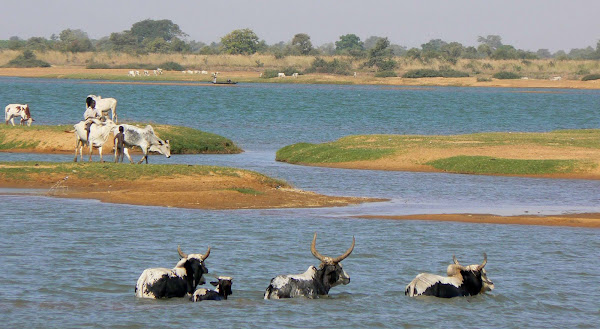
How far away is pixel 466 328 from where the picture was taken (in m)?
12.1

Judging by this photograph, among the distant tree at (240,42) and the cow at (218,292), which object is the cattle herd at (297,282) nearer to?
the cow at (218,292)

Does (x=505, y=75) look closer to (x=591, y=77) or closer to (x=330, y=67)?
(x=591, y=77)

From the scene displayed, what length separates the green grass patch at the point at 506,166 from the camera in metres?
29.6

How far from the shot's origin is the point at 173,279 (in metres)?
12.4

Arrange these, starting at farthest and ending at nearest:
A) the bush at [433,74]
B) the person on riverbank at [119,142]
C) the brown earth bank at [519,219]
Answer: the bush at [433,74] → the person on riverbank at [119,142] → the brown earth bank at [519,219]

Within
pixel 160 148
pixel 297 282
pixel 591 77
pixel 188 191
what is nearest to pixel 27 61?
pixel 591 77

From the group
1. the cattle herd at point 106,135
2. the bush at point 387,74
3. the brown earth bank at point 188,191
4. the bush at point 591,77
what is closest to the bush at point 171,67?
the bush at point 387,74

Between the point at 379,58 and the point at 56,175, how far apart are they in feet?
379

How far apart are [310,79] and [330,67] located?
25.4 feet

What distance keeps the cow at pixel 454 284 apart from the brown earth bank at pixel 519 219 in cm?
716

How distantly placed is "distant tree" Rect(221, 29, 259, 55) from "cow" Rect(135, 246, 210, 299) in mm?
146677

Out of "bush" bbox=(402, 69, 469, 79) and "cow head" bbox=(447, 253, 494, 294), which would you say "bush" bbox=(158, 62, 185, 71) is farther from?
"cow head" bbox=(447, 253, 494, 294)

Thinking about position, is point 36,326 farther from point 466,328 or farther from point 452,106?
point 452,106

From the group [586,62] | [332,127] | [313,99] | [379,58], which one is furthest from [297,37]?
[332,127]
